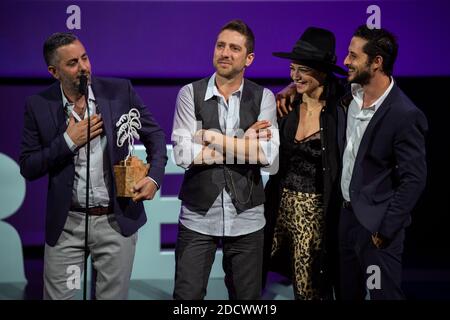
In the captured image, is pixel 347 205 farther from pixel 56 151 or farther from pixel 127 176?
pixel 56 151

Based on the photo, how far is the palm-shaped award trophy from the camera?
11.5 ft

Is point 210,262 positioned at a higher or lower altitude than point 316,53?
lower

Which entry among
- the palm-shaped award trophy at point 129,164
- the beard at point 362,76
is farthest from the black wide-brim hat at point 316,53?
the palm-shaped award trophy at point 129,164

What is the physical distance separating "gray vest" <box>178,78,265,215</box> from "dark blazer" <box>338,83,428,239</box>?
1.66 feet

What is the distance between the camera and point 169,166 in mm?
5336

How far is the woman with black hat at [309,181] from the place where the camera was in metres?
3.87

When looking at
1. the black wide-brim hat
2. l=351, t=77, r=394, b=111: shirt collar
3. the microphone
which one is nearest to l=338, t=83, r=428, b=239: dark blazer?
l=351, t=77, r=394, b=111: shirt collar

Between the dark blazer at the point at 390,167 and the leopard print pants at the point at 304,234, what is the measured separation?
257mm

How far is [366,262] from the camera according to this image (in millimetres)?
3758

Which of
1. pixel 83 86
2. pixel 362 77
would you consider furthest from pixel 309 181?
pixel 83 86

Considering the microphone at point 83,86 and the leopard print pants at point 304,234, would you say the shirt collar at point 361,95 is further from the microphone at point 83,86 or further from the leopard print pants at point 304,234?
the microphone at point 83,86

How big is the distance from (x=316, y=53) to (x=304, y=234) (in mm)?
969
